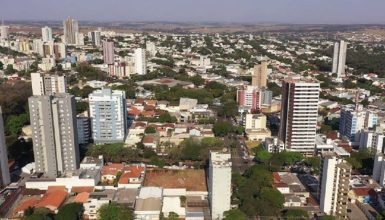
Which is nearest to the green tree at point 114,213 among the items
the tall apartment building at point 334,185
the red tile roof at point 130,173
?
the red tile roof at point 130,173

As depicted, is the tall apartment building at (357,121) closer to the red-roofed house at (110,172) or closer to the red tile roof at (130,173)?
the red tile roof at (130,173)

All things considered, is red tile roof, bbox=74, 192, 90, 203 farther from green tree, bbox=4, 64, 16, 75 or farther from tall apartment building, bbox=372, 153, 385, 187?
green tree, bbox=4, 64, 16, 75

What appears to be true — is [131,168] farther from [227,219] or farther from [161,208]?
[227,219]

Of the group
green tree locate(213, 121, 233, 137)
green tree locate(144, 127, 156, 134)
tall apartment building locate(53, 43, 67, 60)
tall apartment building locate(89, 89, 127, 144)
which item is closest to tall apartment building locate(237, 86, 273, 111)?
green tree locate(213, 121, 233, 137)

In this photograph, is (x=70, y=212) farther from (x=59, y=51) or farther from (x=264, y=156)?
(x=59, y=51)

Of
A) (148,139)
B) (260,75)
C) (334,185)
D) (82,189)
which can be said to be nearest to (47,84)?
(148,139)

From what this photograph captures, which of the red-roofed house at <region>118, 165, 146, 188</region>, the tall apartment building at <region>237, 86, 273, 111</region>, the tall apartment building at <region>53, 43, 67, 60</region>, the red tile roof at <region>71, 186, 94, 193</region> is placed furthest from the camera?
the tall apartment building at <region>53, 43, 67, 60</region>

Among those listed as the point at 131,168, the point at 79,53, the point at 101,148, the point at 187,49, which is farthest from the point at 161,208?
the point at 187,49
